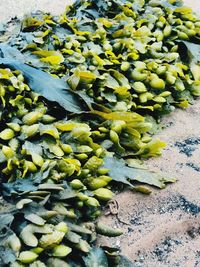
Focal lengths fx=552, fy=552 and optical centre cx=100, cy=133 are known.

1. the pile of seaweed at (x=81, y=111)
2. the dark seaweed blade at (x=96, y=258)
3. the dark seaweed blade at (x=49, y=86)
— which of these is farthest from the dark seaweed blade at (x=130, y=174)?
the dark seaweed blade at (x=96, y=258)

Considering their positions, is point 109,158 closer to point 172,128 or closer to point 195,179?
point 195,179

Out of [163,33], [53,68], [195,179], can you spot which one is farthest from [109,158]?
[163,33]

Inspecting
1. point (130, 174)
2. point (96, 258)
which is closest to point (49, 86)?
point (130, 174)

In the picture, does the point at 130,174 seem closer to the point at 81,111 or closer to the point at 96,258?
the point at 81,111

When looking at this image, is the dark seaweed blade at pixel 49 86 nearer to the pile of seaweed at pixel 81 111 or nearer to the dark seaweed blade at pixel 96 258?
the pile of seaweed at pixel 81 111

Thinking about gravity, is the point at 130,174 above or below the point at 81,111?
below

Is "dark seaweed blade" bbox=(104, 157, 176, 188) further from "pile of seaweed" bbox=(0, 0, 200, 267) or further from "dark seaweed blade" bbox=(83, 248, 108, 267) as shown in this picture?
"dark seaweed blade" bbox=(83, 248, 108, 267)

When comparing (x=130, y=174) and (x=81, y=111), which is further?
(x=81, y=111)

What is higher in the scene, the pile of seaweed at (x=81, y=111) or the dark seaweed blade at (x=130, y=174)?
the pile of seaweed at (x=81, y=111)
